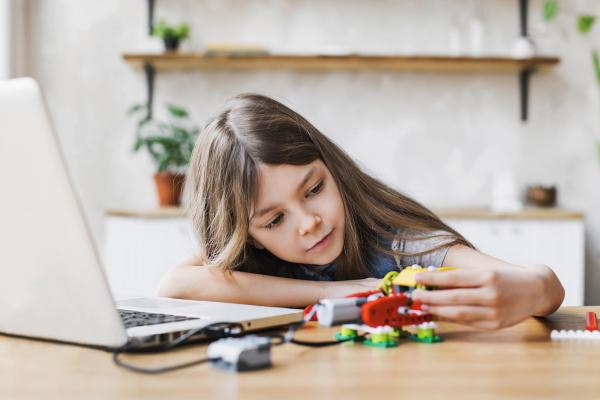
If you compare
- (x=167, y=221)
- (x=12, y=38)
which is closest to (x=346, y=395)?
(x=167, y=221)

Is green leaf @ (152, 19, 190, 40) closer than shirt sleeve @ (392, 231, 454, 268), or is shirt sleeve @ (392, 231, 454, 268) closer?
shirt sleeve @ (392, 231, 454, 268)

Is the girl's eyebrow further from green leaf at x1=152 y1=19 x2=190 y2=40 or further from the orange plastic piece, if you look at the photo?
green leaf at x1=152 y1=19 x2=190 y2=40

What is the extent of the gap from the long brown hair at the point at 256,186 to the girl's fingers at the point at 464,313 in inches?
17.4

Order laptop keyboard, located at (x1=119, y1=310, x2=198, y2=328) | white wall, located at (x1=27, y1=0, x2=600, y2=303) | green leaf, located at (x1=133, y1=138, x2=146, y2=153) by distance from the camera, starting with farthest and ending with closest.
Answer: white wall, located at (x1=27, y1=0, x2=600, y2=303), green leaf, located at (x1=133, y1=138, x2=146, y2=153), laptop keyboard, located at (x1=119, y1=310, x2=198, y2=328)

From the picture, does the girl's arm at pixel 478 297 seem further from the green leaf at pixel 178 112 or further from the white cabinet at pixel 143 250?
the green leaf at pixel 178 112

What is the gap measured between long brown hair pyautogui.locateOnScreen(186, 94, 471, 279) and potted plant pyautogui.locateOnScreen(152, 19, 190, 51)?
1.74 m

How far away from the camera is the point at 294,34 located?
324 cm

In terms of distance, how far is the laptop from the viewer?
0.64 metres

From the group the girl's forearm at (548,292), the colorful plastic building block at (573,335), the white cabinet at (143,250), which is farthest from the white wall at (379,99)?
the colorful plastic building block at (573,335)

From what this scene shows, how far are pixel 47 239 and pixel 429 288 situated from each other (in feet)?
1.36

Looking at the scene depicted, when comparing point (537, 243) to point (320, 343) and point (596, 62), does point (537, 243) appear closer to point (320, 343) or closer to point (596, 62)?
point (596, 62)

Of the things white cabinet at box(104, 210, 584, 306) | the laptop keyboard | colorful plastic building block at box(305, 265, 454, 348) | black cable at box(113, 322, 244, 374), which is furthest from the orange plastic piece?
white cabinet at box(104, 210, 584, 306)

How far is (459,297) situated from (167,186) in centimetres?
236

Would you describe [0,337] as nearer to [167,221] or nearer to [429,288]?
[429,288]
